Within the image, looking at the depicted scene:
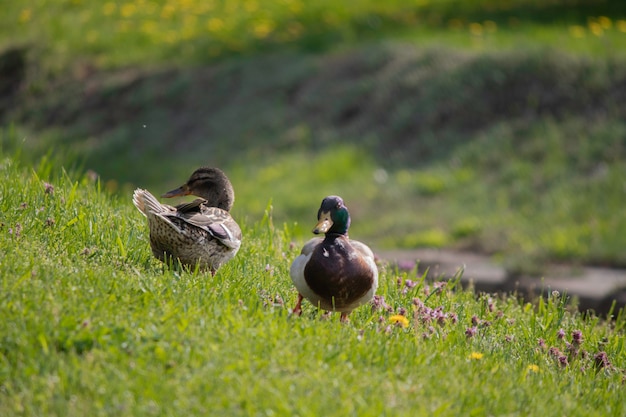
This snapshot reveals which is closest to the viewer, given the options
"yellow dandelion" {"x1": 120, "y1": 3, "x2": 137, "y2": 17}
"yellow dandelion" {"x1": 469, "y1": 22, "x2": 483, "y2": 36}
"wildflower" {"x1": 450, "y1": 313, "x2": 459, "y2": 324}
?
"wildflower" {"x1": 450, "y1": 313, "x2": 459, "y2": 324}

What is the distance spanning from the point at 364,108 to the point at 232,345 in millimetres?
12634

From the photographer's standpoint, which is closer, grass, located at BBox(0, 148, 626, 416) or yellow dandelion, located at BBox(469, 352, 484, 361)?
grass, located at BBox(0, 148, 626, 416)

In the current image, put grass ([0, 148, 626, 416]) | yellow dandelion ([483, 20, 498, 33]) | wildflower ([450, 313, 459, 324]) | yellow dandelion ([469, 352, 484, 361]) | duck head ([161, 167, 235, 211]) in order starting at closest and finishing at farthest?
grass ([0, 148, 626, 416])
yellow dandelion ([469, 352, 484, 361])
wildflower ([450, 313, 459, 324])
duck head ([161, 167, 235, 211])
yellow dandelion ([483, 20, 498, 33])

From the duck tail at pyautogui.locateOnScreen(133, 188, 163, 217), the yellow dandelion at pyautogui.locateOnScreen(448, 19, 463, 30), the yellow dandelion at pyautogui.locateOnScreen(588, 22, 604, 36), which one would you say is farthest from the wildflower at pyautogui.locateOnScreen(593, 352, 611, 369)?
the yellow dandelion at pyautogui.locateOnScreen(448, 19, 463, 30)

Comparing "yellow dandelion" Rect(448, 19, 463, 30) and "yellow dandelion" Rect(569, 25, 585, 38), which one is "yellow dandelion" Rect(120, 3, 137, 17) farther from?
"yellow dandelion" Rect(569, 25, 585, 38)

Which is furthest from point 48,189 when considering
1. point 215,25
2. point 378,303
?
point 215,25

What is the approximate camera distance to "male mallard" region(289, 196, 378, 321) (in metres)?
5.60

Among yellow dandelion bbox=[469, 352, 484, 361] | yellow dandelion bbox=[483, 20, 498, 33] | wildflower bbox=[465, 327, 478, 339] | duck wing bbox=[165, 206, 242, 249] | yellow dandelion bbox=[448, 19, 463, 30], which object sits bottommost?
wildflower bbox=[465, 327, 478, 339]

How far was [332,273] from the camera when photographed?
18.4 ft

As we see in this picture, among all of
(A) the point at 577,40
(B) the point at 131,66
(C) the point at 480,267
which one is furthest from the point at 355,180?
(B) the point at 131,66

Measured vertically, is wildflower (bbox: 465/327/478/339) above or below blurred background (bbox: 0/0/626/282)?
above

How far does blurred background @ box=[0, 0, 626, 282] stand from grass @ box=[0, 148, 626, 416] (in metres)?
2.04

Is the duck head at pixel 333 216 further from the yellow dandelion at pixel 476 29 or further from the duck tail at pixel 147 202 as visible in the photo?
the yellow dandelion at pixel 476 29

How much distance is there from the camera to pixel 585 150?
13.9 m
